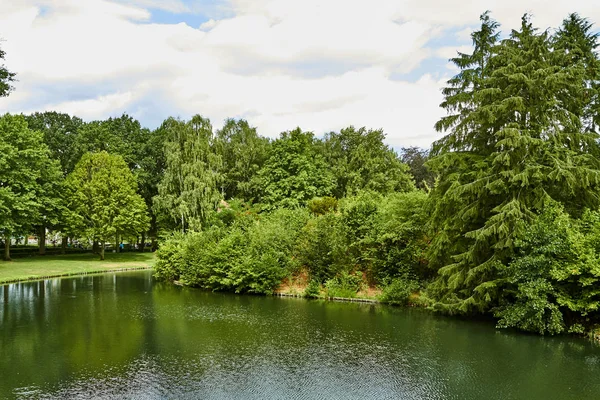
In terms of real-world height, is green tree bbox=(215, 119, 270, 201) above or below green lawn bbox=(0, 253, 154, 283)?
above

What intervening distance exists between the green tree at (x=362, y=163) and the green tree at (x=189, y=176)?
502 inches

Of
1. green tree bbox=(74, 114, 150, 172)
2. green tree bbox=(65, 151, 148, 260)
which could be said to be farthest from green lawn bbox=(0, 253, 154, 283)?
green tree bbox=(74, 114, 150, 172)

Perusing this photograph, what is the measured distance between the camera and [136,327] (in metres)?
18.0

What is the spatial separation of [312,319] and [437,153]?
9.16 metres

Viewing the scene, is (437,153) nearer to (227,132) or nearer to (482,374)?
(482,374)

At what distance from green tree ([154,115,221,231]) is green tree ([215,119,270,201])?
561 centimetres

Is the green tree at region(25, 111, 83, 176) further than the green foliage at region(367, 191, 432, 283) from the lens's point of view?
Yes

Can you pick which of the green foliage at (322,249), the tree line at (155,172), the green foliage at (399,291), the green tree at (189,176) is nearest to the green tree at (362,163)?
the tree line at (155,172)

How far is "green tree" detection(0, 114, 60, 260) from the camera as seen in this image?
1355 inches

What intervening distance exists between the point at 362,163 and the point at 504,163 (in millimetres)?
29384

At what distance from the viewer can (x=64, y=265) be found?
122 feet

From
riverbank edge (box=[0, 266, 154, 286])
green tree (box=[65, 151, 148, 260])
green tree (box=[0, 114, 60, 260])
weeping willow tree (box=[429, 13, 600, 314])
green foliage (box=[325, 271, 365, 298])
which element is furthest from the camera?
green tree (box=[65, 151, 148, 260])

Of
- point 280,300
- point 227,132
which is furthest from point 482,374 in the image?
point 227,132

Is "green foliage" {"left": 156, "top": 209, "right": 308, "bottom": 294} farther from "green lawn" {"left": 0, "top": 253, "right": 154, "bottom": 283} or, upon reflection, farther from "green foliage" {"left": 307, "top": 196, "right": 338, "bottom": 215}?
"green lawn" {"left": 0, "top": 253, "right": 154, "bottom": 283}
